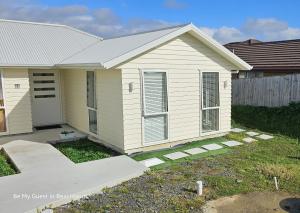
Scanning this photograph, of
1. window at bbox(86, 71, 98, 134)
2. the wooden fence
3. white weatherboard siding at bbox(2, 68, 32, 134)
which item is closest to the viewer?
window at bbox(86, 71, 98, 134)

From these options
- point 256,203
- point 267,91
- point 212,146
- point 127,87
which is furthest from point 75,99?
point 267,91

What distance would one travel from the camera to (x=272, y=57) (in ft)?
64.1

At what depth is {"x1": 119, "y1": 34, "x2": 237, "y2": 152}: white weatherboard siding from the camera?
29.2 feet

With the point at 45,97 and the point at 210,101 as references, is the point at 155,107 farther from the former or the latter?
the point at 45,97

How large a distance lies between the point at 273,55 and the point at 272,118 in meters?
6.92

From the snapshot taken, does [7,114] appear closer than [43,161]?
No

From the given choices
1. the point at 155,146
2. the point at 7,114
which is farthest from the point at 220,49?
the point at 7,114

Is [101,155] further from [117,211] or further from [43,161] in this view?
[117,211]

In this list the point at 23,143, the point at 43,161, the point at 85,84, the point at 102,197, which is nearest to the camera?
the point at 102,197

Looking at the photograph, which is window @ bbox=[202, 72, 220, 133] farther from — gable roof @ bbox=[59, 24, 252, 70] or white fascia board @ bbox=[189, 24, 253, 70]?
gable roof @ bbox=[59, 24, 252, 70]

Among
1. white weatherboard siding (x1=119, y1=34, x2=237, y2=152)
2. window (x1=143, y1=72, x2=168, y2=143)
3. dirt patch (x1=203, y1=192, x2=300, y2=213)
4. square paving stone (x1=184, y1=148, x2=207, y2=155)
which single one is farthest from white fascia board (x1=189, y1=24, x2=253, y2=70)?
dirt patch (x1=203, y1=192, x2=300, y2=213)

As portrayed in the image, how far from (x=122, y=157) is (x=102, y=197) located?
2374 mm

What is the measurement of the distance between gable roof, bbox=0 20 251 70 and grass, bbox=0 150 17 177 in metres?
3.40

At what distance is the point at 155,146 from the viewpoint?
957cm
